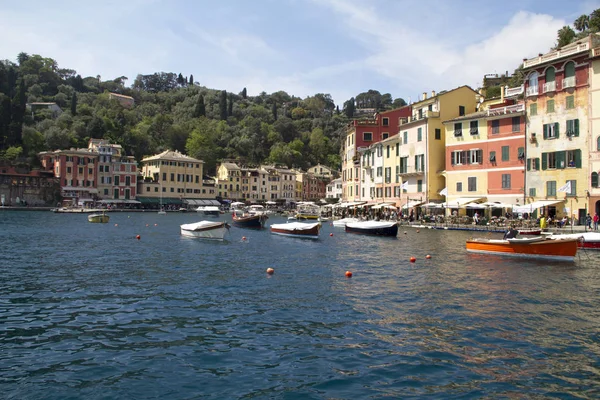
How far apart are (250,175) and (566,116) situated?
9861cm

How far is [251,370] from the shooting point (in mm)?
9992

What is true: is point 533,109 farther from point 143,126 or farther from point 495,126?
point 143,126

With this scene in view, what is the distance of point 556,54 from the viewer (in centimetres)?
4425

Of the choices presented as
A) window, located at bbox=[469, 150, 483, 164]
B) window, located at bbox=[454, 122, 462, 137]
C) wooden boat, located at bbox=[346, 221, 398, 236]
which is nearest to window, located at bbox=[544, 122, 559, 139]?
window, located at bbox=[469, 150, 483, 164]

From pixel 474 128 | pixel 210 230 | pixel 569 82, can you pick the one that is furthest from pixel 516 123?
pixel 210 230

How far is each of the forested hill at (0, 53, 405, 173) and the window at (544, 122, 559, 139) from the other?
103440mm

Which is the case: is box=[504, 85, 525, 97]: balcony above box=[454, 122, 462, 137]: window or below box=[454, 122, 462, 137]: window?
above

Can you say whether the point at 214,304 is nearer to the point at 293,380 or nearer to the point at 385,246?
the point at 293,380

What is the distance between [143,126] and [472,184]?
112 m

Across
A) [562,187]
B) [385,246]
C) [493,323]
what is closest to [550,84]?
[562,187]

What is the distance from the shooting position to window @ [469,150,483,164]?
167ft

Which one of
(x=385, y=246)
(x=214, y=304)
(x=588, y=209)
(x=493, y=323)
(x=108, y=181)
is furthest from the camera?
(x=108, y=181)

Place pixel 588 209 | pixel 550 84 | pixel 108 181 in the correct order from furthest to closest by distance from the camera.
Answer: pixel 108 181 < pixel 550 84 < pixel 588 209

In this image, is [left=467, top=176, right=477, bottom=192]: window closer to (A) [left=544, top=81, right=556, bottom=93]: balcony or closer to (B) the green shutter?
(B) the green shutter
